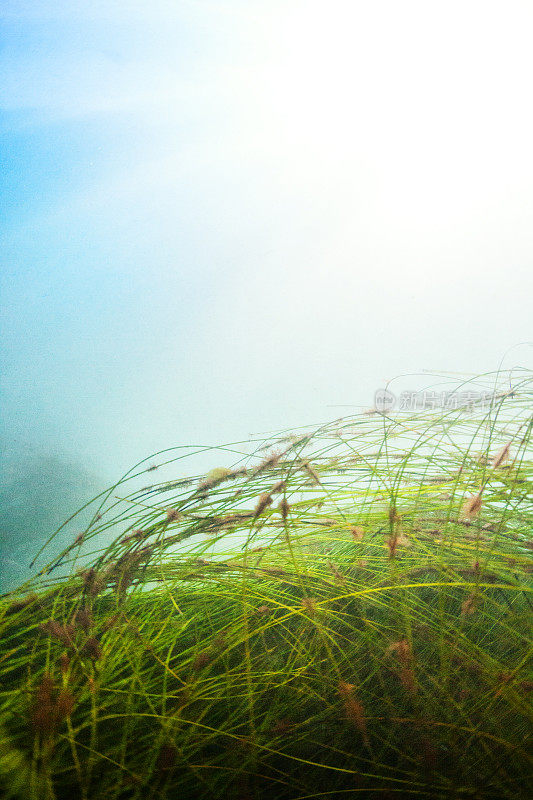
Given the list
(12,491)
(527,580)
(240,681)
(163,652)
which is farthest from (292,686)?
(12,491)

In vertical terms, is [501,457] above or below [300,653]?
above

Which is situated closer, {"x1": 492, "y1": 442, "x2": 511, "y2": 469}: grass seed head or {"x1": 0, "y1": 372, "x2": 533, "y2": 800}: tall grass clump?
{"x1": 0, "y1": 372, "x2": 533, "y2": 800}: tall grass clump

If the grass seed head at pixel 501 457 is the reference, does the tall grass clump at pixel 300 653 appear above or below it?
below

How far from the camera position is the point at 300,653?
46 cm

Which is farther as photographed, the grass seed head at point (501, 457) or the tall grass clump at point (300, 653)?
the grass seed head at point (501, 457)

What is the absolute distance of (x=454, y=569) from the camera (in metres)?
0.46

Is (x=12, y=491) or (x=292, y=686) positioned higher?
(x=12, y=491)

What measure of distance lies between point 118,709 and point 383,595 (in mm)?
296

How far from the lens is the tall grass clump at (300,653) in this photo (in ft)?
1.17

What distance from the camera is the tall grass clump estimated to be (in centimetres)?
36

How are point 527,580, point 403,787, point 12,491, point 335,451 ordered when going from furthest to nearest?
point 12,491 < point 335,451 < point 527,580 < point 403,787

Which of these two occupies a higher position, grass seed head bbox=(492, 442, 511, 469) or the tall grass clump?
grass seed head bbox=(492, 442, 511, 469)

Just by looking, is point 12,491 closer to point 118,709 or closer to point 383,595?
point 118,709

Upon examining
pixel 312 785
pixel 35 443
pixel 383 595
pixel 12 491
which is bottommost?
pixel 312 785
